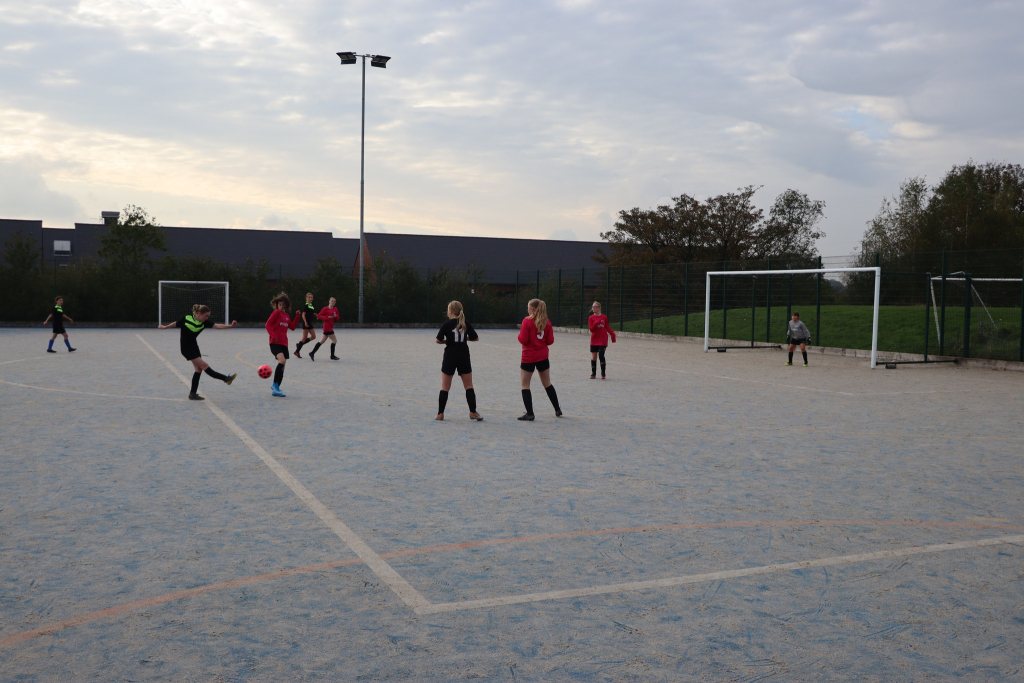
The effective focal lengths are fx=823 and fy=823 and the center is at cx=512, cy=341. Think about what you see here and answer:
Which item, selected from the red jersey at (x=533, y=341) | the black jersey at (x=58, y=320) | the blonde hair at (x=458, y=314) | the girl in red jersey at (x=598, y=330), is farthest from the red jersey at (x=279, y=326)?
the black jersey at (x=58, y=320)

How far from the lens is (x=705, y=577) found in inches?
178

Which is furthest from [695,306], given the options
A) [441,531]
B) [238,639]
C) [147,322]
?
[238,639]

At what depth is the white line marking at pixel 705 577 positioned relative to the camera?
408 cm

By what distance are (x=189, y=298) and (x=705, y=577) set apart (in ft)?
116

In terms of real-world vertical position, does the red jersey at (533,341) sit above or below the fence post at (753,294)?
below

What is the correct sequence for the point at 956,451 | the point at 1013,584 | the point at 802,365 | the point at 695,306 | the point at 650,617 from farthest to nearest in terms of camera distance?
the point at 695,306, the point at 802,365, the point at 956,451, the point at 1013,584, the point at 650,617

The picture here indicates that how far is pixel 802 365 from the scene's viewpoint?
19.9 metres

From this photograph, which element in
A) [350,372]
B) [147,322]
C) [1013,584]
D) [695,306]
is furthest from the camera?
[147,322]

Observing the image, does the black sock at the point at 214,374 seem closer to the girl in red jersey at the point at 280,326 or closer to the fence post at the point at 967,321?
the girl in red jersey at the point at 280,326

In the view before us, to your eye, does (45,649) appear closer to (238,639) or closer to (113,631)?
(113,631)

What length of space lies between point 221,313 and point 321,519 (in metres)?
33.1

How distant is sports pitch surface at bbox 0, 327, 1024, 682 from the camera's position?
3559mm

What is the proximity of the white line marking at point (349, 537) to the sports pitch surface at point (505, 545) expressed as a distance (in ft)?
0.08

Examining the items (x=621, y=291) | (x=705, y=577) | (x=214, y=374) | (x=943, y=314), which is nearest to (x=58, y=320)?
(x=214, y=374)
